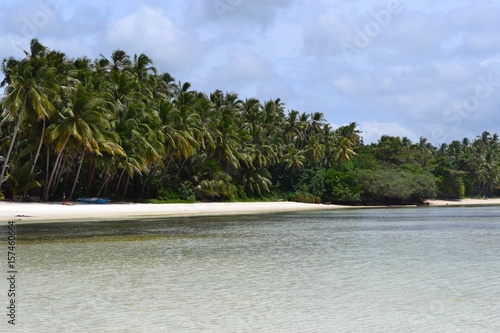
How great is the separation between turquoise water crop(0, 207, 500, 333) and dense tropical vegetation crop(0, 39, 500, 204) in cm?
2164

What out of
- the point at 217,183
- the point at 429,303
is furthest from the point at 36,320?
the point at 217,183

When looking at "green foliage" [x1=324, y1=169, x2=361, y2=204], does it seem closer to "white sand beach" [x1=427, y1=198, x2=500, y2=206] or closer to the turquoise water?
"white sand beach" [x1=427, y1=198, x2=500, y2=206]

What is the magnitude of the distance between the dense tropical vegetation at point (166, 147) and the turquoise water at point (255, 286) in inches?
852

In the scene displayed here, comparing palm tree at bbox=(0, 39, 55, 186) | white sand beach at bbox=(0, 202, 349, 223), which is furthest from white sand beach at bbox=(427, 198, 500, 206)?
palm tree at bbox=(0, 39, 55, 186)

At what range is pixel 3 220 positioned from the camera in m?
33.5

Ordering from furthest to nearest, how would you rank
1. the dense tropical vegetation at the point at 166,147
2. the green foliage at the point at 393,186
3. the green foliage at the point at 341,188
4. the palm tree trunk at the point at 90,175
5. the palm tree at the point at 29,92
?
1. the green foliage at the point at 393,186
2. the green foliage at the point at 341,188
3. the palm tree trunk at the point at 90,175
4. the dense tropical vegetation at the point at 166,147
5. the palm tree at the point at 29,92

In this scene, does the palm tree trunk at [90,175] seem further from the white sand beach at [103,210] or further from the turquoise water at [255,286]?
the turquoise water at [255,286]

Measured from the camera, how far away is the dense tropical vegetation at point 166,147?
42.4 metres

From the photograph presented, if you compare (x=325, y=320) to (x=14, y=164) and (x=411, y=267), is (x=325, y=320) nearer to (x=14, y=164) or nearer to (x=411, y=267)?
(x=411, y=267)

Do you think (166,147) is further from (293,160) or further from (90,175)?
(293,160)

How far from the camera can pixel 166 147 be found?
54438mm

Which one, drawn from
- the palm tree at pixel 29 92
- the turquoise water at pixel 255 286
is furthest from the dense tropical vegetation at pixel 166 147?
the turquoise water at pixel 255 286

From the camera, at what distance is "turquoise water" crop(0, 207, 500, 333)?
355 inches

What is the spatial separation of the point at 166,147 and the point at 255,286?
43.1 metres
